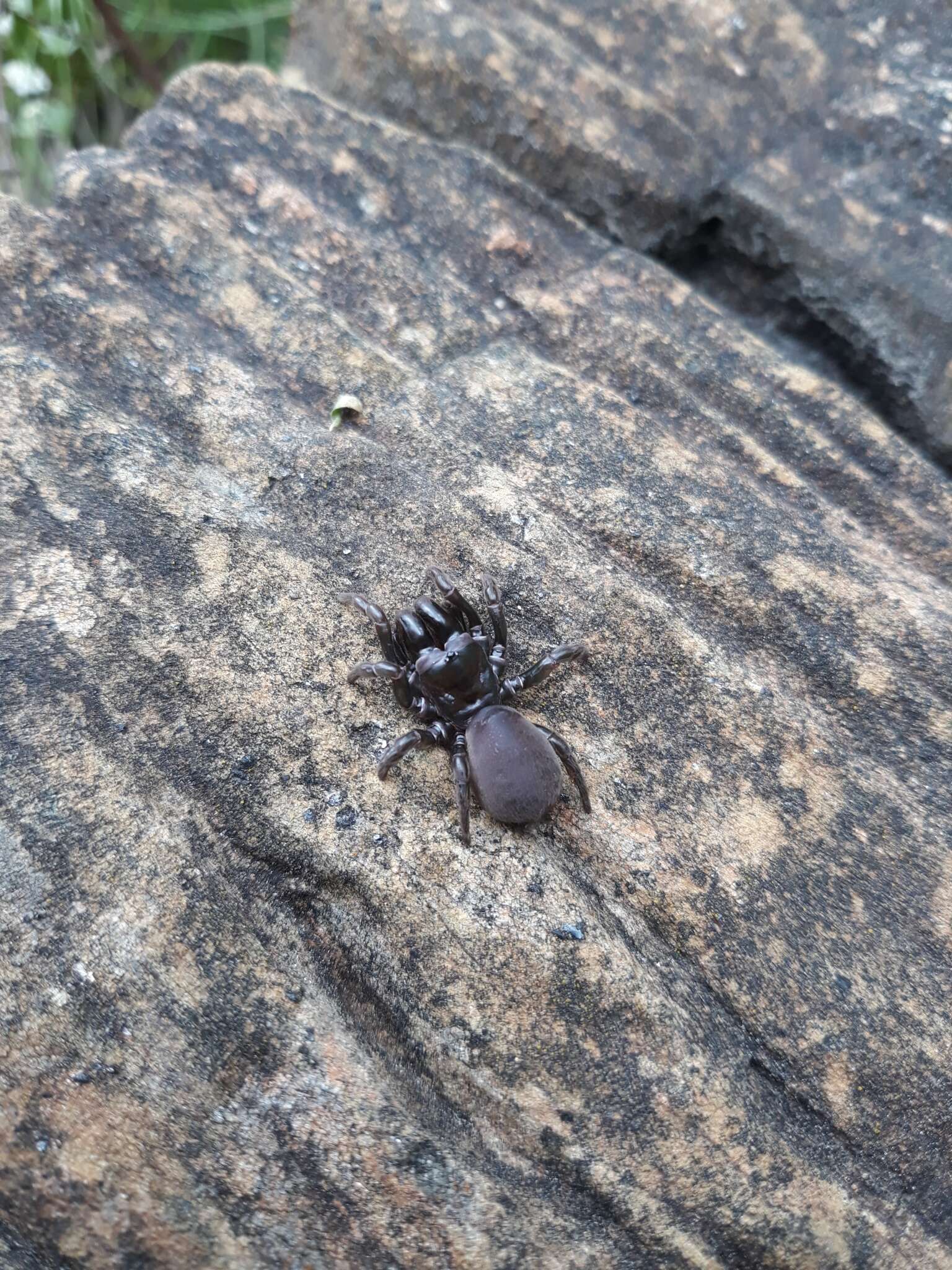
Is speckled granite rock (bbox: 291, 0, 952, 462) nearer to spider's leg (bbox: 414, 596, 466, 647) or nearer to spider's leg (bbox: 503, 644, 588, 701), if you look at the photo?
spider's leg (bbox: 503, 644, 588, 701)

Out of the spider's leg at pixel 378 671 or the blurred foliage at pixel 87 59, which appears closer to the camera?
the spider's leg at pixel 378 671

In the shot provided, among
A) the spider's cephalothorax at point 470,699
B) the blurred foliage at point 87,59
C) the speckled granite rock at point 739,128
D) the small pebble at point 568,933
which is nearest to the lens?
the small pebble at point 568,933

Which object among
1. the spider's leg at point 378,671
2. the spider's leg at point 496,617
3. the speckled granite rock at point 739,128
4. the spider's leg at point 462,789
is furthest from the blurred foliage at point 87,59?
the spider's leg at point 462,789

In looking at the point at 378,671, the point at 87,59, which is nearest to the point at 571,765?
the point at 378,671

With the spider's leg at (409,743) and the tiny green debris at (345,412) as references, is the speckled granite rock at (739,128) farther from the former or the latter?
the spider's leg at (409,743)

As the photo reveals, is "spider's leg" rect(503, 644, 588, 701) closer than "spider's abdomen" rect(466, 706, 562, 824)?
No

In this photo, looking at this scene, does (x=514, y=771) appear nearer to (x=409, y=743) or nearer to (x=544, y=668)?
(x=409, y=743)

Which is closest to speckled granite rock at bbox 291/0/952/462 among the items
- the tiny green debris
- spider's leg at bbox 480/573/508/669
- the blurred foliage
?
the tiny green debris
